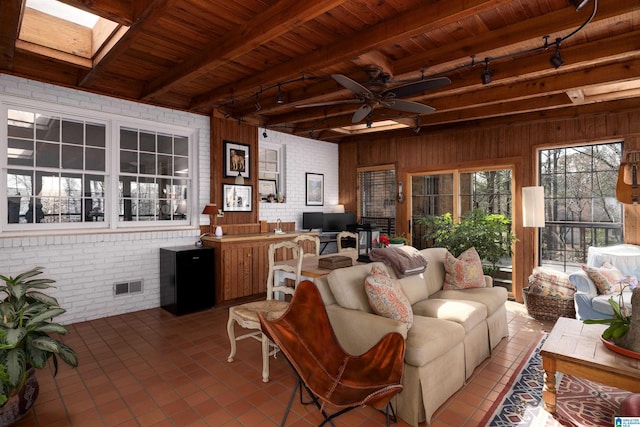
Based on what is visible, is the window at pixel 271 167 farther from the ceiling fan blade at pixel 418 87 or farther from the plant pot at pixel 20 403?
the plant pot at pixel 20 403

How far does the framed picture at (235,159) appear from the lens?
5598 mm

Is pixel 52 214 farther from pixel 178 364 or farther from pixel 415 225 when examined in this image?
pixel 415 225

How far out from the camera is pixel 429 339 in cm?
240

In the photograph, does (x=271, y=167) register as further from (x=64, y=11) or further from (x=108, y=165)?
(x=64, y=11)

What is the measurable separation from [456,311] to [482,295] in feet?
2.22

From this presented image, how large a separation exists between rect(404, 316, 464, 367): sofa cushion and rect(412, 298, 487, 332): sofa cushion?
0.16 metres

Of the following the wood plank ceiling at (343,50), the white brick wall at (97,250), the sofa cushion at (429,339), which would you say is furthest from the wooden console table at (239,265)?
the sofa cushion at (429,339)

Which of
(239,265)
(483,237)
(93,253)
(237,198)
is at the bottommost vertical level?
(239,265)

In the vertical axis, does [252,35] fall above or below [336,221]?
above

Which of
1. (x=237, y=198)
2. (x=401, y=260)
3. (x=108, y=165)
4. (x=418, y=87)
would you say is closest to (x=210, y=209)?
(x=237, y=198)

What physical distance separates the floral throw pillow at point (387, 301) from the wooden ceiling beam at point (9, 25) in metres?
3.23

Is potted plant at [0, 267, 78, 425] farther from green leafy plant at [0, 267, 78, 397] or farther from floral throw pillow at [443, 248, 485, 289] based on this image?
floral throw pillow at [443, 248, 485, 289]

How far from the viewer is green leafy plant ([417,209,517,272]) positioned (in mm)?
5000

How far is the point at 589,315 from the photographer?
3838 millimetres
